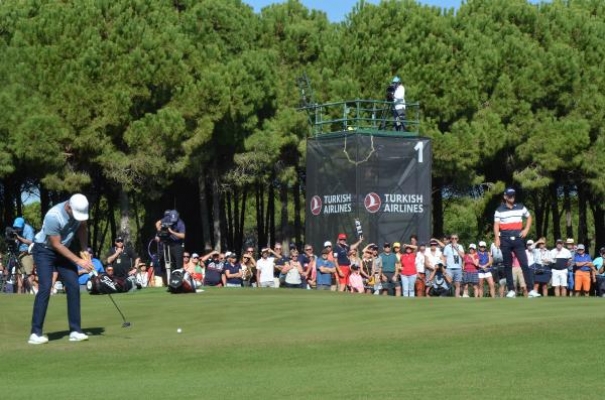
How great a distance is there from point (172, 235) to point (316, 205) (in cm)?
1187

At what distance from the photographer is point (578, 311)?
15.9 meters

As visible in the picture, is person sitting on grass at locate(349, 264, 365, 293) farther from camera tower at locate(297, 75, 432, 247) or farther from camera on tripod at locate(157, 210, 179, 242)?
camera on tripod at locate(157, 210, 179, 242)

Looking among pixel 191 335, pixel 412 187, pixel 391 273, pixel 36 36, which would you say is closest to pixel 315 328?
pixel 191 335

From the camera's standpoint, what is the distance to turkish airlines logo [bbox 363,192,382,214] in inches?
1358

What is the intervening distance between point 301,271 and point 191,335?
15357 millimetres

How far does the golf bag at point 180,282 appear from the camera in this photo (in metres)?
22.8

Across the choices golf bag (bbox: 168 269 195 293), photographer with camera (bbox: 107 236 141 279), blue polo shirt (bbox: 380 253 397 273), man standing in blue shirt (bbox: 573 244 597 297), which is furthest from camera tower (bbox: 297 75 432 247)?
golf bag (bbox: 168 269 195 293)

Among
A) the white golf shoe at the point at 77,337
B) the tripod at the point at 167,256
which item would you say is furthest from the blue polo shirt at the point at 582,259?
the white golf shoe at the point at 77,337

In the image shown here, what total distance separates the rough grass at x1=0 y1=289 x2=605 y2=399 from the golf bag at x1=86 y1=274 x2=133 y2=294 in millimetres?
3048

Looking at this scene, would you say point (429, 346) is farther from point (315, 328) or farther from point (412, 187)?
point (412, 187)

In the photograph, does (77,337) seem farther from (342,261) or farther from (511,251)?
(342,261)

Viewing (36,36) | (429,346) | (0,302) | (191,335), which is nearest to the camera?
(429,346)

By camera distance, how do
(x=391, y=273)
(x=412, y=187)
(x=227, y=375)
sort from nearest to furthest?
1. (x=227, y=375)
2. (x=391, y=273)
3. (x=412, y=187)

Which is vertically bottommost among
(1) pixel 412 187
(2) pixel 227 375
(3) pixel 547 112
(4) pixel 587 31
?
→ (2) pixel 227 375
